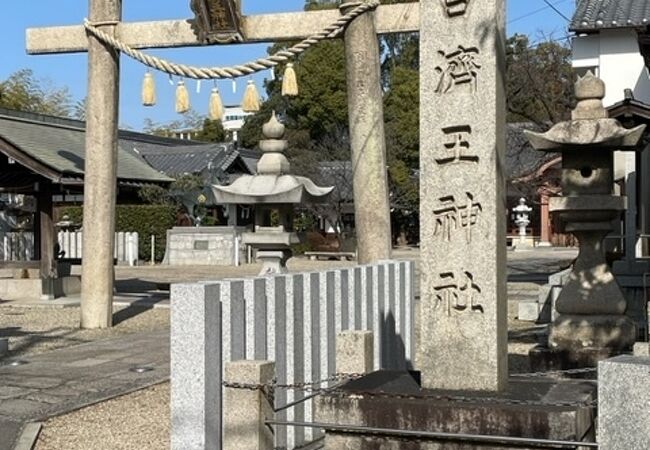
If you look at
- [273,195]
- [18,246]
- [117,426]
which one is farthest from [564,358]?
[18,246]

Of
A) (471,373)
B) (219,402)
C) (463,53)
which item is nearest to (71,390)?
(219,402)

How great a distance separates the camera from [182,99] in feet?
40.0

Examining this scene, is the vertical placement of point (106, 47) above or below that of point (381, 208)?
above

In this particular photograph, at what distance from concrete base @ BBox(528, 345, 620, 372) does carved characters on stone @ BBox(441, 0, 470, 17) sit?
4270mm

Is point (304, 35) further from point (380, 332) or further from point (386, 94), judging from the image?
point (386, 94)

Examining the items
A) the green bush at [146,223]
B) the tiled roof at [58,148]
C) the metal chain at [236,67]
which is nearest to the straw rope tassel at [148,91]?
the metal chain at [236,67]

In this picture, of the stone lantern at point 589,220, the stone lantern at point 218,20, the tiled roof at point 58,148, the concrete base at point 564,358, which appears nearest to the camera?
the concrete base at point 564,358

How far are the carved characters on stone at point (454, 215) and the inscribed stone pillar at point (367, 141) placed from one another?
529cm

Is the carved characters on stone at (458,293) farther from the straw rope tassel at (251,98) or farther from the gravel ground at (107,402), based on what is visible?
the straw rope tassel at (251,98)

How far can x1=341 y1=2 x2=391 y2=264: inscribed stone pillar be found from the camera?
34.5 feet

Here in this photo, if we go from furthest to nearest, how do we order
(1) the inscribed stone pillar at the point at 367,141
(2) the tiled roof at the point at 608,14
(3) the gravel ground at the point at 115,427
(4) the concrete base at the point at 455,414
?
(2) the tiled roof at the point at 608,14, (1) the inscribed stone pillar at the point at 367,141, (3) the gravel ground at the point at 115,427, (4) the concrete base at the point at 455,414

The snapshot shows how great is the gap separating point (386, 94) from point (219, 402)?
1553 inches

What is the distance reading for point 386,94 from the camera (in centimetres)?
4347

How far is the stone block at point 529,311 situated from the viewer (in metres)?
13.2
